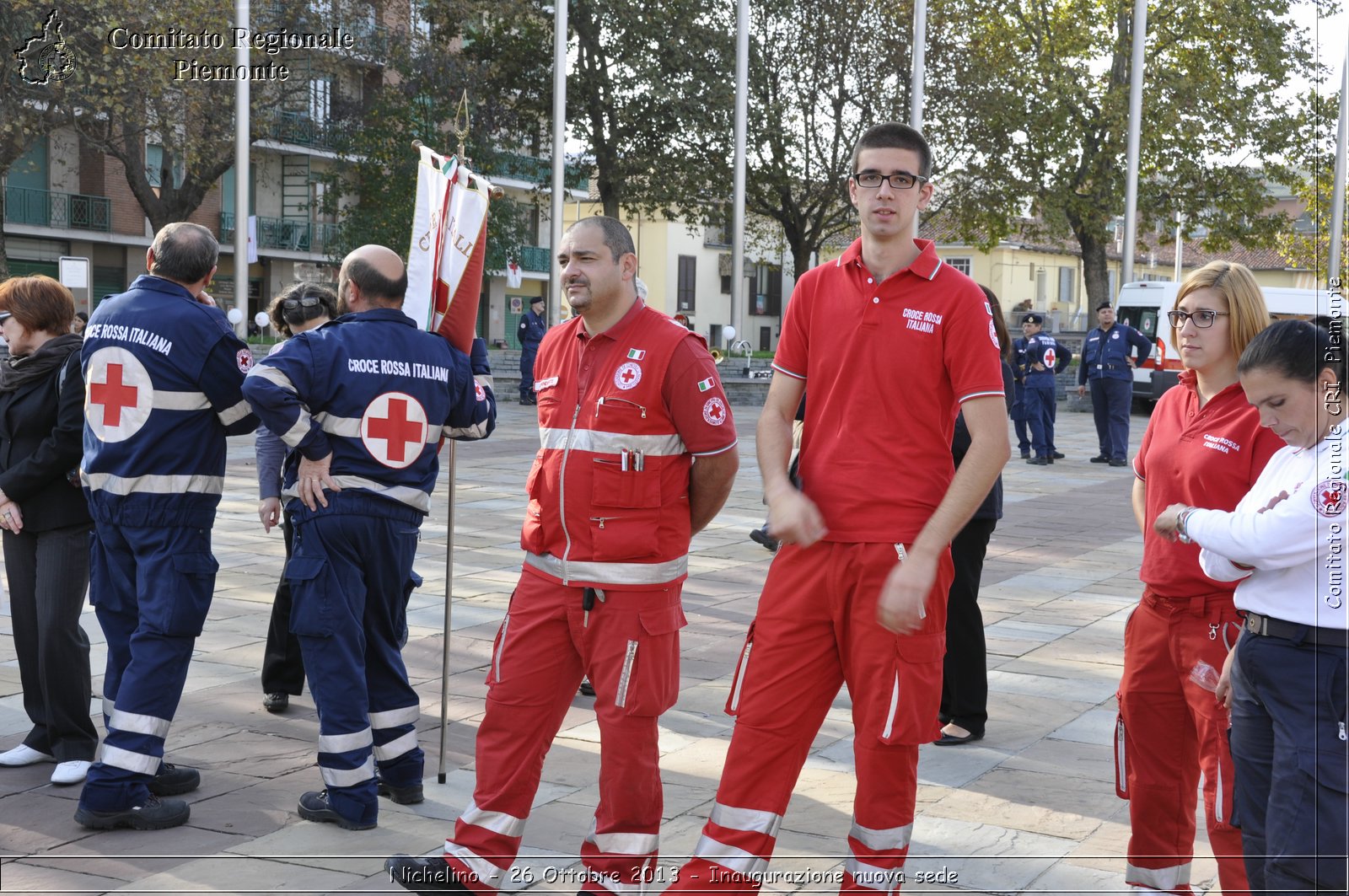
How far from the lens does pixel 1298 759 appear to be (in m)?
3.15

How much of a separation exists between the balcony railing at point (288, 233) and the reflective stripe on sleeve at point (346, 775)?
42.2 metres

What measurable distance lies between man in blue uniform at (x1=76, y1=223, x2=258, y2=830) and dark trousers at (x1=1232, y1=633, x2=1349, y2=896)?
10.9ft

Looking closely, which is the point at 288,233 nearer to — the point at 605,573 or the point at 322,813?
the point at 322,813

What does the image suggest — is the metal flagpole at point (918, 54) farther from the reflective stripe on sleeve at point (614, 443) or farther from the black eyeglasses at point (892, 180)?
the black eyeglasses at point (892, 180)

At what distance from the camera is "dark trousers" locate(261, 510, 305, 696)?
19.8 ft

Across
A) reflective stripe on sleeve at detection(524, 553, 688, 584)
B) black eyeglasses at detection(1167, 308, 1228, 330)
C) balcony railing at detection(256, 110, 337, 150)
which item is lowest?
reflective stripe on sleeve at detection(524, 553, 688, 584)

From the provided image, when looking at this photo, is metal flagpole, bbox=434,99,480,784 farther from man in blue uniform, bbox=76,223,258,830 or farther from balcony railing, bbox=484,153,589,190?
balcony railing, bbox=484,153,589,190

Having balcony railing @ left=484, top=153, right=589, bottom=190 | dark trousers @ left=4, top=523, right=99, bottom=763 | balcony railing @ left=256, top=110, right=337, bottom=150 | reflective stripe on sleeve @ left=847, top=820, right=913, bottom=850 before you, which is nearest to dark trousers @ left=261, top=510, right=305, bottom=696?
dark trousers @ left=4, top=523, right=99, bottom=763

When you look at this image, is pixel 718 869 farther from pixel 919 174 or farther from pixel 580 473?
pixel 919 174

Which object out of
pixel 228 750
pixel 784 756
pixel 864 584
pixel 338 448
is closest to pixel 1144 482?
pixel 864 584

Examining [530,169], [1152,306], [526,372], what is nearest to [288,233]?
[530,169]

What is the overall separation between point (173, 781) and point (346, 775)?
2.53 ft

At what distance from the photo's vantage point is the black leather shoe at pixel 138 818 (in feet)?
14.9

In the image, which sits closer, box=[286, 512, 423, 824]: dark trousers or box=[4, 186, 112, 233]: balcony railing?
box=[286, 512, 423, 824]: dark trousers
